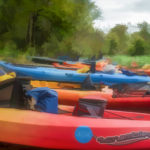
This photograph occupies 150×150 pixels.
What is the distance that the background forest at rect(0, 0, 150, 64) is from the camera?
1677 cm

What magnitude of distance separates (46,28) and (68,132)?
16651 millimetres

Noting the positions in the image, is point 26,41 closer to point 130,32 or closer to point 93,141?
point 93,141

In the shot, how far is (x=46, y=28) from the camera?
18625 millimetres

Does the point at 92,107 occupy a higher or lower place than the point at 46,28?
lower

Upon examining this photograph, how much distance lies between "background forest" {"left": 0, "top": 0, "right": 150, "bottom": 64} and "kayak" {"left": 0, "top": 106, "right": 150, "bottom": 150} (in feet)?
39.6

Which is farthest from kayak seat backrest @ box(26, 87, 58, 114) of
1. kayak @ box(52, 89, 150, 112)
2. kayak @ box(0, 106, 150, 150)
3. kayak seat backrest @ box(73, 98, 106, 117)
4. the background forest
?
the background forest

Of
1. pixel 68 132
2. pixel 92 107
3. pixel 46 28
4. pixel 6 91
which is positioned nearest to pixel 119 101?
pixel 92 107

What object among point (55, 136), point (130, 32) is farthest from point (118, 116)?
point (130, 32)

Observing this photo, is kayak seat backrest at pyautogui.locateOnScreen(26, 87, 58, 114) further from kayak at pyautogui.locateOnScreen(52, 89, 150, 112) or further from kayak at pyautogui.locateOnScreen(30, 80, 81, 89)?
kayak at pyautogui.locateOnScreen(30, 80, 81, 89)

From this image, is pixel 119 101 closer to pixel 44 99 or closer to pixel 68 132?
pixel 44 99

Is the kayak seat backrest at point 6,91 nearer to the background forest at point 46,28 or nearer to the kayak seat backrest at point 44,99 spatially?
the kayak seat backrest at point 44,99

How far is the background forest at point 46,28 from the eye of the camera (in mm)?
16766

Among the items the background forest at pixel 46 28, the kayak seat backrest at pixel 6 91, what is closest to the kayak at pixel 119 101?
the kayak seat backrest at pixel 6 91

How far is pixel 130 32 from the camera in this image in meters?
43.0
